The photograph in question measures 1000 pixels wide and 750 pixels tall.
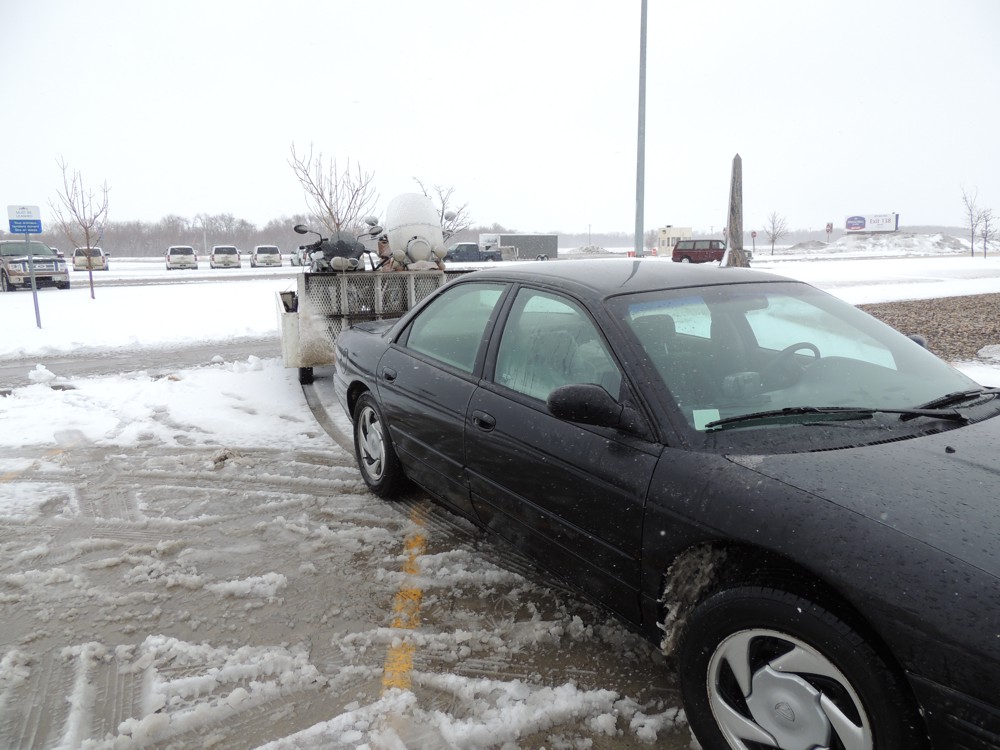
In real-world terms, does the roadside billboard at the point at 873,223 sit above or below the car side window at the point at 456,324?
above

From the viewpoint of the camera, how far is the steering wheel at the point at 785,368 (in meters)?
2.55

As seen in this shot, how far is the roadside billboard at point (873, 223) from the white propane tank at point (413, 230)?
106654mm

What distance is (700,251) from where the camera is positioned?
3903 cm

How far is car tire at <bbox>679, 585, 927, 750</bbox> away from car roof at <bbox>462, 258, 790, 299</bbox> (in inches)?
55.8

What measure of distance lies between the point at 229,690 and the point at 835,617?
7.11 ft

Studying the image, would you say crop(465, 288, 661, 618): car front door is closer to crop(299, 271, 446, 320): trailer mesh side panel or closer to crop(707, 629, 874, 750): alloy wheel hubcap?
crop(707, 629, 874, 750): alloy wheel hubcap

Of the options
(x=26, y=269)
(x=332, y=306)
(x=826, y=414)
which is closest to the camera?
(x=826, y=414)

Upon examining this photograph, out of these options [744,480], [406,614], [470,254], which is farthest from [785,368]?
[470,254]

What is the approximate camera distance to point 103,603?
10.3 ft

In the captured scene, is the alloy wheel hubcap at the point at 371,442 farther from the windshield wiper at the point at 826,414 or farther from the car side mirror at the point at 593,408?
the windshield wiper at the point at 826,414

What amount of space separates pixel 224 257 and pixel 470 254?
17.2 metres

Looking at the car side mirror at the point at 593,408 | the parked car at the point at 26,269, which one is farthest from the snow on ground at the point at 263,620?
the parked car at the point at 26,269

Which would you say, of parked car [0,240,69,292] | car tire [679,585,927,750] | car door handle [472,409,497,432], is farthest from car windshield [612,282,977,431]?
parked car [0,240,69,292]

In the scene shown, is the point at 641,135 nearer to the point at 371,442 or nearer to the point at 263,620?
the point at 371,442
